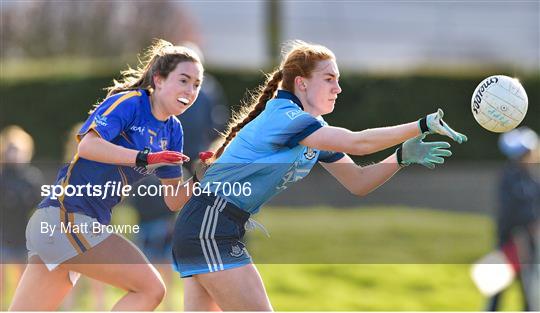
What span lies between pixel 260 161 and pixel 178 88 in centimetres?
62

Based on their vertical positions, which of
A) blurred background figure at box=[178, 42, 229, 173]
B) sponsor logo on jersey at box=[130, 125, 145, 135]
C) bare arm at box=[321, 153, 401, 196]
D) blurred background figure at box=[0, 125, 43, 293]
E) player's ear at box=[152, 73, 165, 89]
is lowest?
blurred background figure at box=[0, 125, 43, 293]

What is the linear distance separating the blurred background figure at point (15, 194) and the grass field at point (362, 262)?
1.79 ft

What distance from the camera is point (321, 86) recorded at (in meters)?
5.26

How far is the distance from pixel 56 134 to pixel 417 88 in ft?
19.3

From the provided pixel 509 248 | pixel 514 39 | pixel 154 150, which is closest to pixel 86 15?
pixel 514 39

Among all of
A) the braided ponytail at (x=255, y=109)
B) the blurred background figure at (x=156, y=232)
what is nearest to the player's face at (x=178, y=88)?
the braided ponytail at (x=255, y=109)

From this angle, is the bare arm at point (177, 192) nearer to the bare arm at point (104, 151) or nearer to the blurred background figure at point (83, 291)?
the bare arm at point (104, 151)

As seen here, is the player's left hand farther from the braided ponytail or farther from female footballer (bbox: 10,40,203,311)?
female footballer (bbox: 10,40,203,311)

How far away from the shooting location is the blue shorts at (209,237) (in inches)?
198

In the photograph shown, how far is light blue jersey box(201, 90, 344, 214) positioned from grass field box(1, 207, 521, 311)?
4.53m

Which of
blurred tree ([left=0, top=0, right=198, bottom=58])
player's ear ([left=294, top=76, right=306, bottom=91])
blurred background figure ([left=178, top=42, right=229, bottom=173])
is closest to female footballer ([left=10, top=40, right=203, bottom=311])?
player's ear ([left=294, top=76, right=306, bottom=91])

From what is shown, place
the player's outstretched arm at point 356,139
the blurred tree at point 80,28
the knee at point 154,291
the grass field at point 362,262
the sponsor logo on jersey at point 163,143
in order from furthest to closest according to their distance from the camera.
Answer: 1. the blurred tree at point 80,28
2. the grass field at point 362,262
3. the sponsor logo on jersey at point 163,143
4. the knee at point 154,291
5. the player's outstretched arm at point 356,139

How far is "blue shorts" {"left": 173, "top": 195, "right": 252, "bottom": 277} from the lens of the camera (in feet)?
16.5

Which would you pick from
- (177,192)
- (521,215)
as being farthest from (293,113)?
(521,215)
